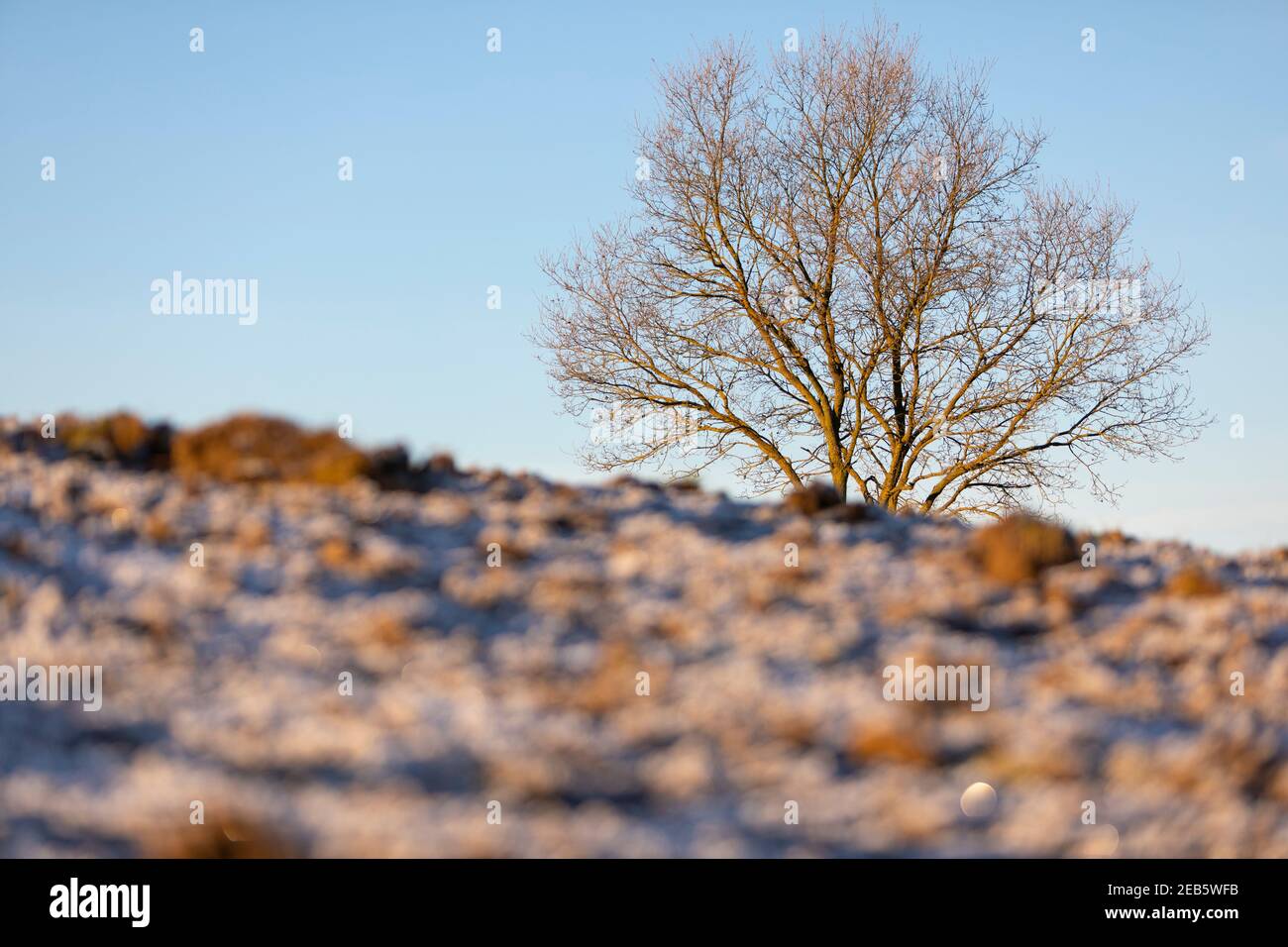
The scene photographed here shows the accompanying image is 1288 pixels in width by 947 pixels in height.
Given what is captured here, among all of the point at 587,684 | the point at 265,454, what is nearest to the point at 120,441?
the point at 265,454

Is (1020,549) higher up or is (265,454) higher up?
(265,454)

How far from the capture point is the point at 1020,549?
9055 mm

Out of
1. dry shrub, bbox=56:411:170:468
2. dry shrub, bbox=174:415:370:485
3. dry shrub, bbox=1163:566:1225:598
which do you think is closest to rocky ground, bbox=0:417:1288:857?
dry shrub, bbox=1163:566:1225:598

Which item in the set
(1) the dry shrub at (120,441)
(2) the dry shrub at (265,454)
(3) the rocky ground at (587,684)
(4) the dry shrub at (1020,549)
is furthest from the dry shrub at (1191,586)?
(1) the dry shrub at (120,441)

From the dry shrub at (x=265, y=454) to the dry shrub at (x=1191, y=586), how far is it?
22.1 ft

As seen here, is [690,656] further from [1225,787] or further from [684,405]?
[684,405]

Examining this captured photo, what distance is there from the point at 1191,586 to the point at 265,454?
25.8 feet

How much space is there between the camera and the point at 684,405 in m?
23.8

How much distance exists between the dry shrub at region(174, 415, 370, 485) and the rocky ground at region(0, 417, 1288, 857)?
8.2 inches

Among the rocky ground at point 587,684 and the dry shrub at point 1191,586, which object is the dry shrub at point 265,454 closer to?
the rocky ground at point 587,684

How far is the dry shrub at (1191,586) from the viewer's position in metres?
9.08

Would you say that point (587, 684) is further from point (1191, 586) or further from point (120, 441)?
point (120, 441)
